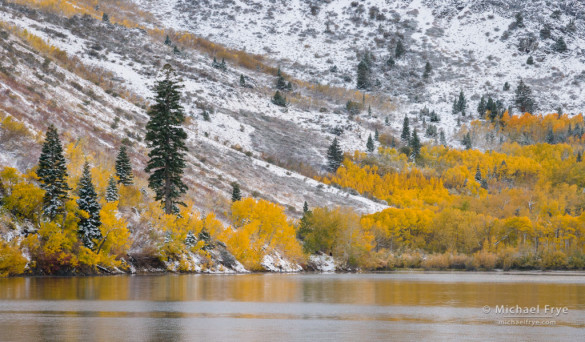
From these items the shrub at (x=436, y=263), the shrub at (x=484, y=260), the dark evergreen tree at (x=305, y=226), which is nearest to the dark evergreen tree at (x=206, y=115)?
the dark evergreen tree at (x=305, y=226)

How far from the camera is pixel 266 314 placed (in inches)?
1302

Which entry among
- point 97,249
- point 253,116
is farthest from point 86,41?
point 97,249

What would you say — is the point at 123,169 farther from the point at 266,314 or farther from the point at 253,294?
the point at 266,314

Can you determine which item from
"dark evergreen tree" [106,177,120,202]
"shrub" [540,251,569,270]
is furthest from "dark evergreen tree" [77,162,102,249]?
"shrub" [540,251,569,270]

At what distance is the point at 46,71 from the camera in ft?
348

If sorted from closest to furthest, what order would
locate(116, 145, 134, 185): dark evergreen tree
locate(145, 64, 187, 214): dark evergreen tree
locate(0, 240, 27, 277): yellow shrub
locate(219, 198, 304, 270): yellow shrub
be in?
locate(0, 240, 27, 277): yellow shrub → locate(145, 64, 187, 214): dark evergreen tree → locate(116, 145, 134, 185): dark evergreen tree → locate(219, 198, 304, 270): yellow shrub

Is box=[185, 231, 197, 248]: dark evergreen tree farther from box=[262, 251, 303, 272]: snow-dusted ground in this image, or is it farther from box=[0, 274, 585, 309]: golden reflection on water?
box=[0, 274, 585, 309]: golden reflection on water

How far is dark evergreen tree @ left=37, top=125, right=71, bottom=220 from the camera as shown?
56.9 m

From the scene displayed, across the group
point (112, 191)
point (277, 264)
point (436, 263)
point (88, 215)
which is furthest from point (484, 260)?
point (88, 215)

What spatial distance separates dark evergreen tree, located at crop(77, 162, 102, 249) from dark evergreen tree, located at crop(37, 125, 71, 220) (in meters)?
1.55

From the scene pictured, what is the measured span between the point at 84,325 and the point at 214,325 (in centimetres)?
556

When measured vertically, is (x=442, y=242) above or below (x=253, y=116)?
below

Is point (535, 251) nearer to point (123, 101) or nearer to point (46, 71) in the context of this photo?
point (123, 101)

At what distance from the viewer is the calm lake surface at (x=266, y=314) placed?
2544 centimetres
